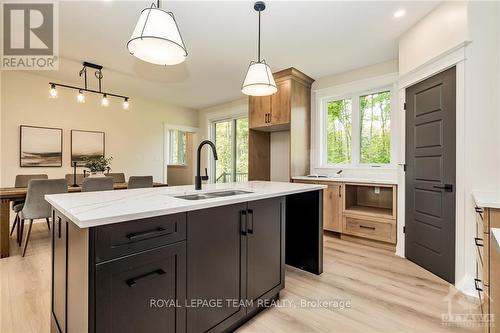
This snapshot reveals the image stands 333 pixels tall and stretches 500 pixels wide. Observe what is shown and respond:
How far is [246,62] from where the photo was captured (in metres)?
3.66

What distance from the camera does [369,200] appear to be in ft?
12.3

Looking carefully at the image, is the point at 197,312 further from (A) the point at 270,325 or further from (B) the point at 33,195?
(B) the point at 33,195

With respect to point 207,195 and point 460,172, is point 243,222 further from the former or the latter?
point 460,172

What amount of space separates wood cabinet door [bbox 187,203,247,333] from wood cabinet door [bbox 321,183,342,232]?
7.67 ft

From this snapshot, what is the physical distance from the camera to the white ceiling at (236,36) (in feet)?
7.79

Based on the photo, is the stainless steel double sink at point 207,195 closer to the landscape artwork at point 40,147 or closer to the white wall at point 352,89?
the white wall at point 352,89

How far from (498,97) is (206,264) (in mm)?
2715

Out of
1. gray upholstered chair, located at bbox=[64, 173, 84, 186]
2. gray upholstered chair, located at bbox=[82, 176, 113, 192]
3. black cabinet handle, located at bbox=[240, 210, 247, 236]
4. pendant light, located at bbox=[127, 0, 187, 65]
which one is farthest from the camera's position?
gray upholstered chair, located at bbox=[64, 173, 84, 186]

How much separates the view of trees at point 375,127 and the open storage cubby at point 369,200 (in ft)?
1.44

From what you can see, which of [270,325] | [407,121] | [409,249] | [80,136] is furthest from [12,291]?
[407,121]

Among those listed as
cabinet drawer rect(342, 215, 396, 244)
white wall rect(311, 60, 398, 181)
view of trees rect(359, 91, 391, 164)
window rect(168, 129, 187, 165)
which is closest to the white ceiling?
white wall rect(311, 60, 398, 181)

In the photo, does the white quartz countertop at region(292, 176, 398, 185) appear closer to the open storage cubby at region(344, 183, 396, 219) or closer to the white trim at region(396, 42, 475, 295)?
the open storage cubby at region(344, 183, 396, 219)

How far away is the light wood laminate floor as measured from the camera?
166cm

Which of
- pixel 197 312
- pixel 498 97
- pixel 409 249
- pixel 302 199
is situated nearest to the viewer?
pixel 197 312
